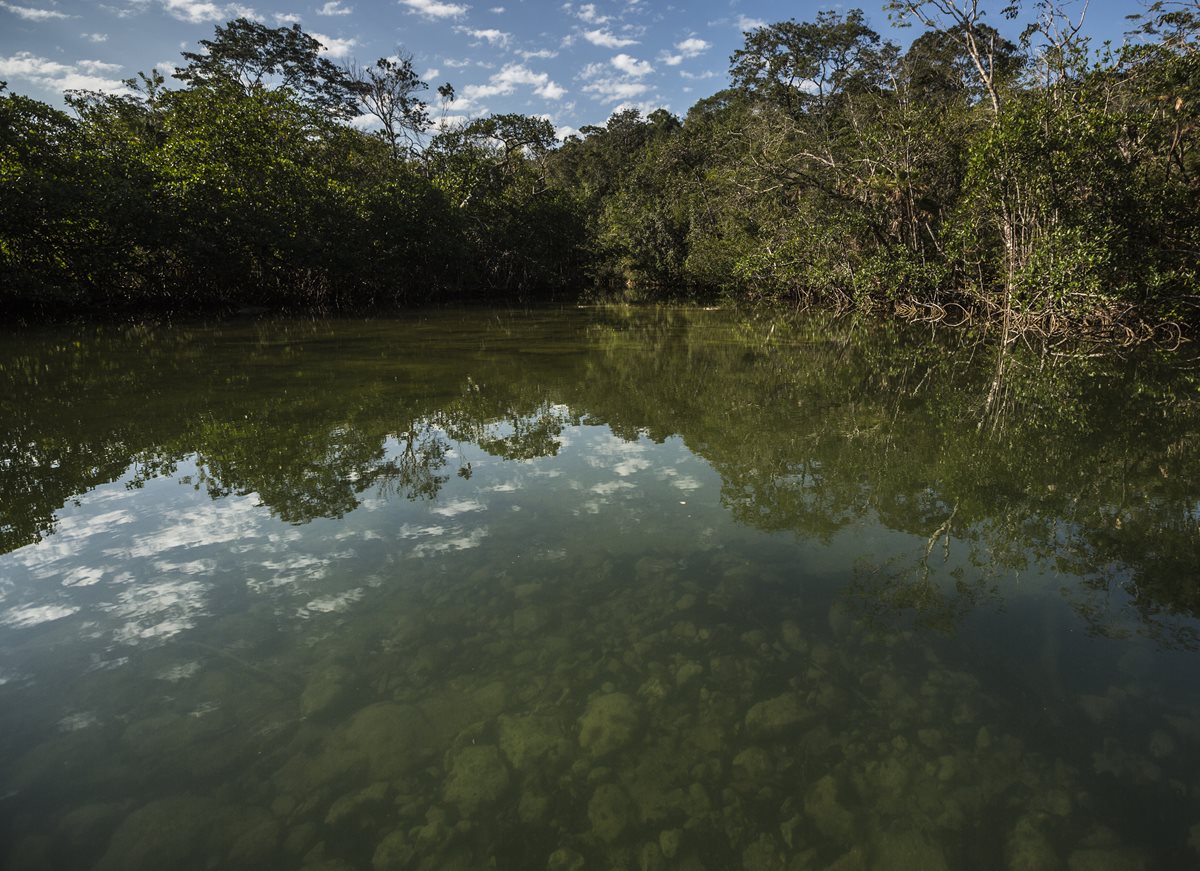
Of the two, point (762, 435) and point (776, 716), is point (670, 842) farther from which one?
point (762, 435)

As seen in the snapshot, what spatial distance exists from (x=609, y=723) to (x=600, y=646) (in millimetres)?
508

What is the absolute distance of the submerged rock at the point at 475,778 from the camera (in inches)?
84.0

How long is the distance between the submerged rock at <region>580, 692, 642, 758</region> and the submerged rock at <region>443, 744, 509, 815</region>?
0.32 metres

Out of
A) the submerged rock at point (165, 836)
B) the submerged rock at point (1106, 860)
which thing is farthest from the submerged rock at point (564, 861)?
the submerged rock at point (1106, 860)

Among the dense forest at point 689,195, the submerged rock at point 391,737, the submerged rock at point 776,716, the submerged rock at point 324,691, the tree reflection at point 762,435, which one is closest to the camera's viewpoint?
the submerged rock at point 391,737

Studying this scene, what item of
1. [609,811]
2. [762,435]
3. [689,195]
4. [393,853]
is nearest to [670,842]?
[609,811]

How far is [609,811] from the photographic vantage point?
2.09 m

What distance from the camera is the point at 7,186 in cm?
1515

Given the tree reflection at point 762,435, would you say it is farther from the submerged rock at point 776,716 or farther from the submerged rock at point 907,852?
the submerged rock at point 907,852

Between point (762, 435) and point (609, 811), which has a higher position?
point (762, 435)

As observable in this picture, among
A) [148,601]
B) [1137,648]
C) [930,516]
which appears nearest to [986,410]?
[930,516]

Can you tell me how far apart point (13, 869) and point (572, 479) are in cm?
393

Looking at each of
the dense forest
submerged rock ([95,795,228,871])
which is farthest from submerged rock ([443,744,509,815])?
the dense forest

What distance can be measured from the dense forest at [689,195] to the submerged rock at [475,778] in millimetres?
12543
